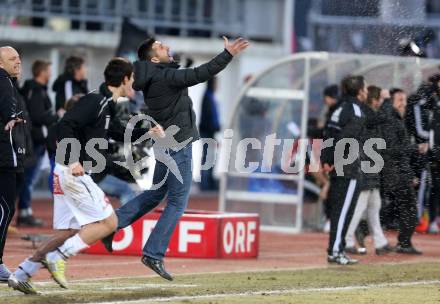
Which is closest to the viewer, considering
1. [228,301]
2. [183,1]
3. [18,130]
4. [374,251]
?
[228,301]

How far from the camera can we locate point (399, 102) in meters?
18.0

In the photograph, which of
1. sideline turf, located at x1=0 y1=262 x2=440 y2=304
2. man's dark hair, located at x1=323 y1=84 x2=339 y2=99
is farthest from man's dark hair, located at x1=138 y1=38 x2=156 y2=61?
man's dark hair, located at x1=323 y1=84 x2=339 y2=99

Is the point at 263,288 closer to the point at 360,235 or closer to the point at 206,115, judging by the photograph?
the point at 360,235

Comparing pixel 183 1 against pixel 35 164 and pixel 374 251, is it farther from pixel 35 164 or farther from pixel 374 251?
pixel 374 251

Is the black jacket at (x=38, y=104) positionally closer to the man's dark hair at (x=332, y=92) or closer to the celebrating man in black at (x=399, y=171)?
the man's dark hair at (x=332, y=92)

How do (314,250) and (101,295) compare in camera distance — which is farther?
(314,250)

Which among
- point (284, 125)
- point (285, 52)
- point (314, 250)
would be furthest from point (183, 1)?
point (314, 250)

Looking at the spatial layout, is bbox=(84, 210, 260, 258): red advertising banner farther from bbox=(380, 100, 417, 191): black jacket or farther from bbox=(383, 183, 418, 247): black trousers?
bbox=(383, 183, 418, 247): black trousers

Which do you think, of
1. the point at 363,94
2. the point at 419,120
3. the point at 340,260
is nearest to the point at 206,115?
the point at 419,120

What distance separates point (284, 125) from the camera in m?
21.4

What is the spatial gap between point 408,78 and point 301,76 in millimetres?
1622

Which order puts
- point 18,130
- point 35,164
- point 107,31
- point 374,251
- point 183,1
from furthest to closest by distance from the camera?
point 183,1
point 107,31
point 35,164
point 374,251
point 18,130

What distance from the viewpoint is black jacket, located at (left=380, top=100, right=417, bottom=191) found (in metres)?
17.1

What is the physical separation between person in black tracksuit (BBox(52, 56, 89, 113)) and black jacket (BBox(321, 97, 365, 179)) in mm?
4366
